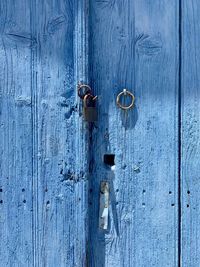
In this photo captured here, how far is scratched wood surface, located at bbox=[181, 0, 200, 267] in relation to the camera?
136 cm

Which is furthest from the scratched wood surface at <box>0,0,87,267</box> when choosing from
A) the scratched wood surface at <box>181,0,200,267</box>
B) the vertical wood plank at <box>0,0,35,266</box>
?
the scratched wood surface at <box>181,0,200,267</box>

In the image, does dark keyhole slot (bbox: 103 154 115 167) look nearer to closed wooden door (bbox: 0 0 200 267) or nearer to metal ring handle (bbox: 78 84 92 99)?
closed wooden door (bbox: 0 0 200 267)

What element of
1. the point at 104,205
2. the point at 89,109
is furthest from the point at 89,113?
the point at 104,205

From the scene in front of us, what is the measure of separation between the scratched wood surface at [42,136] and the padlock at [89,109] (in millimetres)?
29

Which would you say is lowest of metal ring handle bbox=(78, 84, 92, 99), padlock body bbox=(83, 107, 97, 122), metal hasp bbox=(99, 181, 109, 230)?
metal hasp bbox=(99, 181, 109, 230)

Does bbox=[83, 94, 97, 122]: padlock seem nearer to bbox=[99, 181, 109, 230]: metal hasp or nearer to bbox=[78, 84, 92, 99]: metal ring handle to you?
bbox=[78, 84, 92, 99]: metal ring handle

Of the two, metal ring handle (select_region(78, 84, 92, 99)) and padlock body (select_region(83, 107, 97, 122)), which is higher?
metal ring handle (select_region(78, 84, 92, 99))

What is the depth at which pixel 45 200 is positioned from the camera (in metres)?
1.31

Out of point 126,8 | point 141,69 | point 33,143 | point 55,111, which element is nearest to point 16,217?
point 33,143

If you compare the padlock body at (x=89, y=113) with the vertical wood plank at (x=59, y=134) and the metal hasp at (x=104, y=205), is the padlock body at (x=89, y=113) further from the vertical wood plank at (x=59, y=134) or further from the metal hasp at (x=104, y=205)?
→ the metal hasp at (x=104, y=205)

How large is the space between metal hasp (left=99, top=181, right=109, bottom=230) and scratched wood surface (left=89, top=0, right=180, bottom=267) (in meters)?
0.02

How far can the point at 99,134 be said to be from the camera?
134 centimetres

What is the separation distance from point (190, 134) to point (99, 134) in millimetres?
278

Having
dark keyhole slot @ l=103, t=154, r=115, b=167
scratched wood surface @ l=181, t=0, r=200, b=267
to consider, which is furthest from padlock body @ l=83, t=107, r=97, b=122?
scratched wood surface @ l=181, t=0, r=200, b=267
